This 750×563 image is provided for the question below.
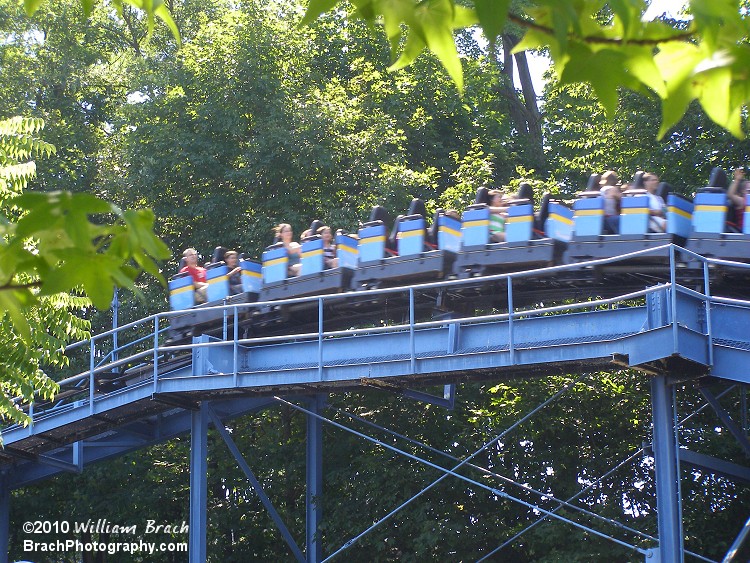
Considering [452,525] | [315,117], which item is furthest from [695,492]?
[315,117]

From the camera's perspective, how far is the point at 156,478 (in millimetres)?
22500

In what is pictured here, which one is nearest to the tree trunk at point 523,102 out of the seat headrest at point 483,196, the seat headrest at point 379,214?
the seat headrest at point 379,214

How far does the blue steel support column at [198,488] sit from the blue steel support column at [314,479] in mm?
1993

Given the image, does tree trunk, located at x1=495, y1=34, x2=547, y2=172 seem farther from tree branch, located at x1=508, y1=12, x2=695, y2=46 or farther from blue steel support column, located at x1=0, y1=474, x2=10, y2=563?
tree branch, located at x1=508, y1=12, x2=695, y2=46

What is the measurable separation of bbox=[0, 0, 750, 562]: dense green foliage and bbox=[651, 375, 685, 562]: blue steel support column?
5795mm

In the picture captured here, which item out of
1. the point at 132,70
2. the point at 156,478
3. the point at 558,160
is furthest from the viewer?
the point at 132,70

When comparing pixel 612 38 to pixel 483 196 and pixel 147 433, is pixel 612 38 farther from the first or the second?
pixel 147 433

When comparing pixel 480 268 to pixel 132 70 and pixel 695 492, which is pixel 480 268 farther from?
pixel 132 70

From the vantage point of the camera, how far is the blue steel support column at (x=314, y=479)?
1666 centimetres

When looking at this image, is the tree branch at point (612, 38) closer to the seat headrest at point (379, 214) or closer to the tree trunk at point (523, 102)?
the seat headrest at point (379, 214)

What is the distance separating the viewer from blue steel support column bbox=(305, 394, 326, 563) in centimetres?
1666

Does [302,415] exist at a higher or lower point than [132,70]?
lower

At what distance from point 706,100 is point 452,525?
1636cm

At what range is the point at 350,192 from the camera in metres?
23.3
